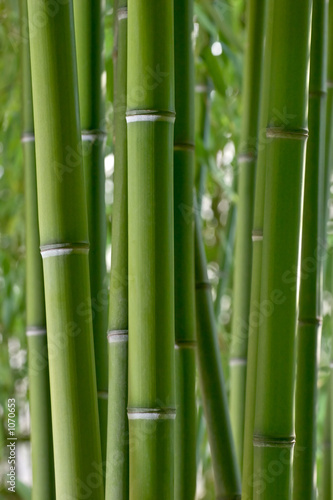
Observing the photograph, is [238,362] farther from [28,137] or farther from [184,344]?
[28,137]

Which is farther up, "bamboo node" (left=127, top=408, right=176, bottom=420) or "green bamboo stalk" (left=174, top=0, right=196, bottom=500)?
"green bamboo stalk" (left=174, top=0, right=196, bottom=500)

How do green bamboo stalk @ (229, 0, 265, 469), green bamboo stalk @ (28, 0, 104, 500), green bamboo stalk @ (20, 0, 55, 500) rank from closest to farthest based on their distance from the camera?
green bamboo stalk @ (28, 0, 104, 500), green bamboo stalk @ (20, 0, 55, 500), green bamboo stalk @ (229, 0, 265, 469)

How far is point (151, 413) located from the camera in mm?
445

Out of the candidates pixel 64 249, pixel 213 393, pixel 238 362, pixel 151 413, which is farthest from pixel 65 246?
pixel 238 362

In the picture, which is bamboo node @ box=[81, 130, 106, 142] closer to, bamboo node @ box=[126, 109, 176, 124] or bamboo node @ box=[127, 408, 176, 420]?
bamboo node @ box=[126, 109, 176, 124]

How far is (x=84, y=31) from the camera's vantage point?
0.54 meters

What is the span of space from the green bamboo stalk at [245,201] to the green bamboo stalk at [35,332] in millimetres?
210

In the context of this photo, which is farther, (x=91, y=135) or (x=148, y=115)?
(x=91, y=135)

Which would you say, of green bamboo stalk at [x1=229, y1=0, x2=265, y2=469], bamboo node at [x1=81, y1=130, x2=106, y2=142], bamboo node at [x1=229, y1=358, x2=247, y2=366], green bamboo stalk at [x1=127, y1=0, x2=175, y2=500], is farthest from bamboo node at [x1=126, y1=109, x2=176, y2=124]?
bamboo node at [x1=229, y1=358, x2=247, y2=366]

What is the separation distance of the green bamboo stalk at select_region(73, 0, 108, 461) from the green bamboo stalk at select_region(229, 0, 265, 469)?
17 cm

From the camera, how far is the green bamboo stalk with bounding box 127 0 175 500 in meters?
0.45

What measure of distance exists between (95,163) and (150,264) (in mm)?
143

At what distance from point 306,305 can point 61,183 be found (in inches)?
10.0

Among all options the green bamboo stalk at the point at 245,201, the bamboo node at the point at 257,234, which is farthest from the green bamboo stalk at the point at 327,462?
the bamboo node at the point at 257,234
